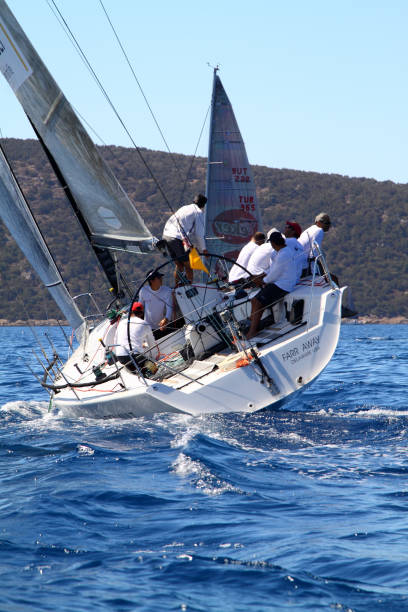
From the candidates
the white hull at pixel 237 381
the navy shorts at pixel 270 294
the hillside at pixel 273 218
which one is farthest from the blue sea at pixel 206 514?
the hillside at pixel 273 218

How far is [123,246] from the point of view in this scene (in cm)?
1079

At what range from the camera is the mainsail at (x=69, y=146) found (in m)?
10.7

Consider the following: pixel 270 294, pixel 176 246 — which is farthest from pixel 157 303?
pixel 270 294

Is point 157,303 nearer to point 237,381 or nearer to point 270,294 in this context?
point 270,294

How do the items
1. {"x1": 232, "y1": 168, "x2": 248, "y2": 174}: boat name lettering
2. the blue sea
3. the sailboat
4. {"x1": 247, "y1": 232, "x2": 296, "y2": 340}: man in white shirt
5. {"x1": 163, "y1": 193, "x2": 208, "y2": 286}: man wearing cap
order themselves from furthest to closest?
{"x1": 232, "y1": 168, "x2": 248, "y2": 174}: boat name lettering < {"x1": 163, "y1": 193, "x2": 208, "y2": 286}: man wearing cap < {"x1": 247, "y1": 232, "x2": 296, "y2": 340}: man in white shirt < the sailboat < the blue sea

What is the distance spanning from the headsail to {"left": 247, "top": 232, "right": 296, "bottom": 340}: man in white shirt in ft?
10.1

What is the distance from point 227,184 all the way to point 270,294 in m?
7.50

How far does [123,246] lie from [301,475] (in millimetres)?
5520

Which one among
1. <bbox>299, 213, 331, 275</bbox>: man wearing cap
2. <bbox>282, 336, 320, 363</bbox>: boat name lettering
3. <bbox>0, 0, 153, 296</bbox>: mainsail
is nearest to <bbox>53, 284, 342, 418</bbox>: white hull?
<bbox>282, 336, 320, 363</bbox>: boat name lettering

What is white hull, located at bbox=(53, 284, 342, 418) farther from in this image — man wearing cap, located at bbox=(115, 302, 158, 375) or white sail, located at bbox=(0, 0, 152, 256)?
white sail, located at bbox=(0, 0, 152, 256)

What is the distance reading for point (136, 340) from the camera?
29.9 feet

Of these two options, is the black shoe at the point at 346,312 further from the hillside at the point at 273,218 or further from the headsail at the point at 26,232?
the hillside at the point at 273,218

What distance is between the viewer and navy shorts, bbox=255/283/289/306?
31.9 feet

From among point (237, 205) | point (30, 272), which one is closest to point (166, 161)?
point (30, 272)
